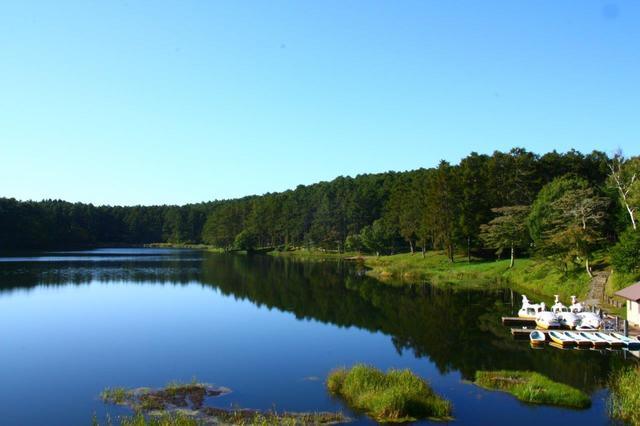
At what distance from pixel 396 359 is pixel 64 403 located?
16.8 meters

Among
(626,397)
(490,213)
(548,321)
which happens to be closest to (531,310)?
(548,321)

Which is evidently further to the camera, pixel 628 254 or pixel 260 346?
pixel 628 254

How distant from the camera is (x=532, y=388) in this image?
76.4ft

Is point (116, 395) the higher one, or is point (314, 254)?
point (314, 254)

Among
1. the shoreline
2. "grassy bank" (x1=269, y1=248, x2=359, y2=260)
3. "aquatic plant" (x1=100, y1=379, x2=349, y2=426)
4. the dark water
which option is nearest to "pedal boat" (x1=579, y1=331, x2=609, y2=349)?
the dark water

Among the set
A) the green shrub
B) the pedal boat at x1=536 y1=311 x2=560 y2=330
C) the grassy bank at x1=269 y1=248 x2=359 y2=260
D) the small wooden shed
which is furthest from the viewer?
the grassy bank at x1=269 y1=248 x2=359 y2=260

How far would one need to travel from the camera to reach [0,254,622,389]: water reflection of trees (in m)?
29.9

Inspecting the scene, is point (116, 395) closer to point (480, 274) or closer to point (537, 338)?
point (537, 338)

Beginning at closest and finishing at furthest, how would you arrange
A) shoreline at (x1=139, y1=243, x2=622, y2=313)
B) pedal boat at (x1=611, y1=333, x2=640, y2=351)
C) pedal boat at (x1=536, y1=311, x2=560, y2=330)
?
1. pedal boat at (x1=611, y1=333, x2=640, y2=351)
2. pedal boat at (x1=536, y1=311, x2=560, y2=330)
3. shoreline at (x1=139, y1=243, x2=622, y2=313)

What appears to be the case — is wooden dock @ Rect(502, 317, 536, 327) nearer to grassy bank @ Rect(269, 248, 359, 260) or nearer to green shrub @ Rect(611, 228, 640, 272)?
green shrub @ Rect(611, 228, 640, 272)

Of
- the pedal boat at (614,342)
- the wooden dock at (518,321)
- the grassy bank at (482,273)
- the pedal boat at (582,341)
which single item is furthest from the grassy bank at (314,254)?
the pedal boat at (614,342)

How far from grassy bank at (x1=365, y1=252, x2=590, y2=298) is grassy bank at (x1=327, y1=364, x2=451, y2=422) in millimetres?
32382

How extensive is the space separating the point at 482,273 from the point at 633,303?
3323cm

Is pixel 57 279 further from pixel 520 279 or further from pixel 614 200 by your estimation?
pixel 614 200
